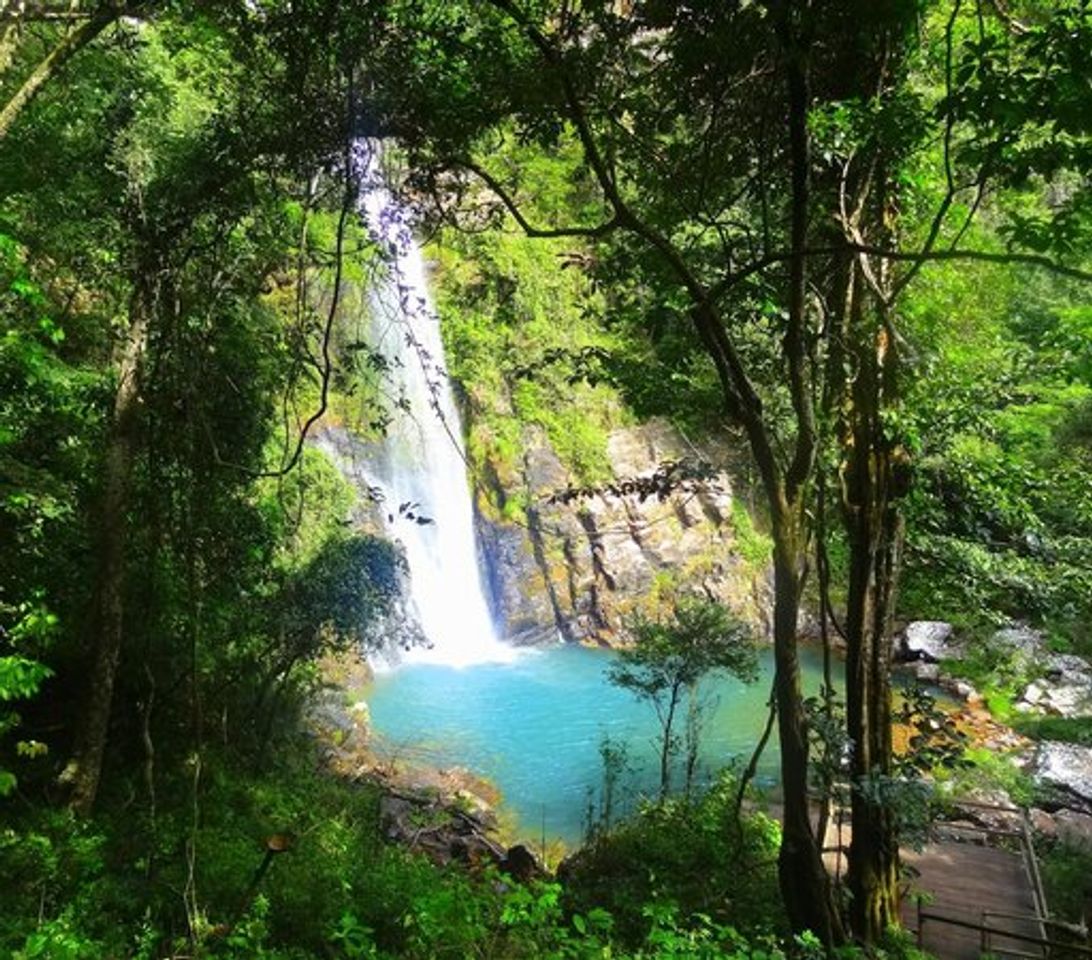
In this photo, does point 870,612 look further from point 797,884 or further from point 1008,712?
point 1008,712

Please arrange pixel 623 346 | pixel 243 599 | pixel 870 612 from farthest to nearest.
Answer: pixel 623 346, pixel 243 599, pixel 870 612

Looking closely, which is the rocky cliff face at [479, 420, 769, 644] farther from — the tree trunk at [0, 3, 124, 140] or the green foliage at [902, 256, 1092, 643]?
the tree trunk at [0, 3, 124, 140]

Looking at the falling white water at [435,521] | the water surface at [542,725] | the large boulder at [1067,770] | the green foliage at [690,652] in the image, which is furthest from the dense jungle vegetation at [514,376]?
the falling white water at [435,521]

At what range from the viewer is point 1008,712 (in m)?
14.1

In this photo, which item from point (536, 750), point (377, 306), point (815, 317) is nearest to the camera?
point (815, 317)

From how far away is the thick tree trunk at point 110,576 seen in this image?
5.59m

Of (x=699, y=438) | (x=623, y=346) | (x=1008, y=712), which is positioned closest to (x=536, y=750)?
Result: (x=1008, y=712)

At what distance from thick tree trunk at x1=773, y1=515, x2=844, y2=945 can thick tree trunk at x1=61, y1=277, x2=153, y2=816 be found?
444 centimetres

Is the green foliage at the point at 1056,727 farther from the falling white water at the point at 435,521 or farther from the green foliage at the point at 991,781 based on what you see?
the falling white water at the point at 435,521

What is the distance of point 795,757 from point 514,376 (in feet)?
12.1

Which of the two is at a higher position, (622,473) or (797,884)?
(622,473)

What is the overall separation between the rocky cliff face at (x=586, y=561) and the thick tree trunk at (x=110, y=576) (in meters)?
12.5

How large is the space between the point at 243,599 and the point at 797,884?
565 centimetres

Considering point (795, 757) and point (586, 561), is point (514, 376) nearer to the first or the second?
point (795, 757)
